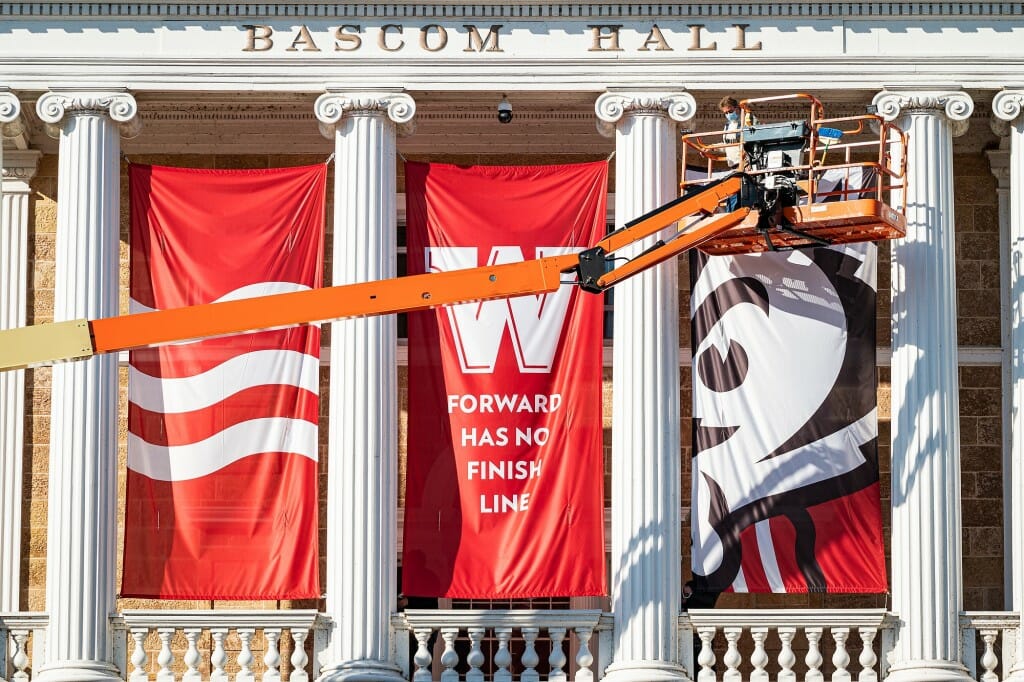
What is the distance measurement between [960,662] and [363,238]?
371 inches

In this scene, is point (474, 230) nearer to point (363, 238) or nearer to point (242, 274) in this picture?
point (363, 238)

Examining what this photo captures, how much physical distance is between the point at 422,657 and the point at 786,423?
554 cm

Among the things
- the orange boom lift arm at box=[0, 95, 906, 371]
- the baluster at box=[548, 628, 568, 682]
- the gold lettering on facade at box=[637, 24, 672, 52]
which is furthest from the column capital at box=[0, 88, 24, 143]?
the baluster at box=[548, 628, 568, 682]

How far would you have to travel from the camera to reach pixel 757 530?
83.1ft

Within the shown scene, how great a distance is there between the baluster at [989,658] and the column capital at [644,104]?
304 inches

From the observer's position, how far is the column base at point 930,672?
24.9 meters

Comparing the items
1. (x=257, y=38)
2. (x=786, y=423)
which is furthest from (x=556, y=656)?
(x=257, y=38)

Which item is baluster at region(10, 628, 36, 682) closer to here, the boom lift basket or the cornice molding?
the cornice molding

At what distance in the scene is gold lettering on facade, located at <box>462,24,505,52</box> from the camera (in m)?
26.3

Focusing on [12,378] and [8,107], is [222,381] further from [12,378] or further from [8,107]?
[12,378]

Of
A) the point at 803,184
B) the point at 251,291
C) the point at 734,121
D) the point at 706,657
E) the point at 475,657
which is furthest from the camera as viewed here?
the point at 251,291

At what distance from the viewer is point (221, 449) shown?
83.6 ft

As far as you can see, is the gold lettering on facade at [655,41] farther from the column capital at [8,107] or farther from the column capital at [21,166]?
the column capital at [21,166]

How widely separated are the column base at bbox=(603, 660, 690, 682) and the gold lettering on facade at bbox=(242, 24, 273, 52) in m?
9.31
